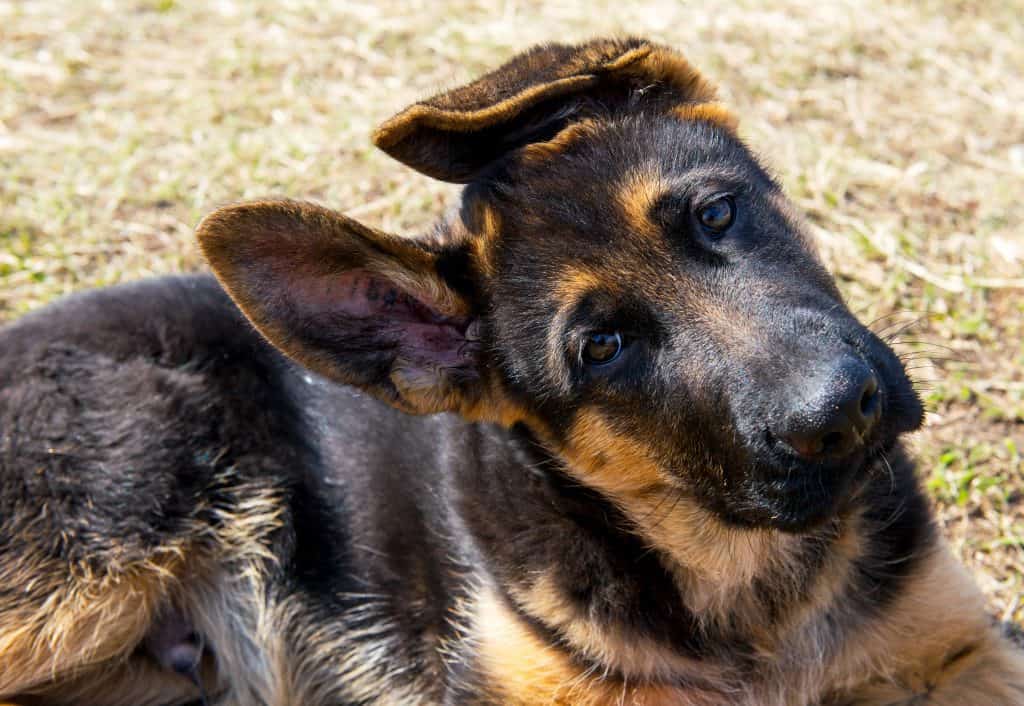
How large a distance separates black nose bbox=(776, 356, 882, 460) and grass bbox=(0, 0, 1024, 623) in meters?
2.01

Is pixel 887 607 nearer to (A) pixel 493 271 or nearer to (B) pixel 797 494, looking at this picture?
(B) pixel 797 494

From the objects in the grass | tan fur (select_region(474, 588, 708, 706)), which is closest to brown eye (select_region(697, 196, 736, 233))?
tan fur (select_region(474, 588, 708, 706))

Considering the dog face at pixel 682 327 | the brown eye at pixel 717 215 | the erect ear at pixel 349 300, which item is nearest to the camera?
the dog face at pixel 682 327

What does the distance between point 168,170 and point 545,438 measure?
4.32 metres

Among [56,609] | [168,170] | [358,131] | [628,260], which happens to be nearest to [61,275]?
[168,170]

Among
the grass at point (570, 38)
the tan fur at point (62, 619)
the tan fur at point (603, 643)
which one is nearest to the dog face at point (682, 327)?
the tan fur at point (603, 643)

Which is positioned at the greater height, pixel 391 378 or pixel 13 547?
pixel 391 378

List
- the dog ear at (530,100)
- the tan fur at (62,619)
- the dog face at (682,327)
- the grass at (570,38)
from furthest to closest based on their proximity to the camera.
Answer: the grass at (570,38) → the tan fur at (62,619) → the dog ear at (530,100) → the dog face at (682,327)

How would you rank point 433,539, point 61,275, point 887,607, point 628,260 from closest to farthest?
point 628,260 → point 887,607 → point 433,539 → point 61,275

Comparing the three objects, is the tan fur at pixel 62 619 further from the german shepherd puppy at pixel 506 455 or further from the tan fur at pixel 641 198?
the tan fur at pixel 641 198

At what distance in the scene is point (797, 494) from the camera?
3.10 m

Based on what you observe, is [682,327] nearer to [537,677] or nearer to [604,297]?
[604,297]

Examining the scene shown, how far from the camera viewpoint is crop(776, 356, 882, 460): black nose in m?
2.85

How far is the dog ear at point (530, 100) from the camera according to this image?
130 inches
